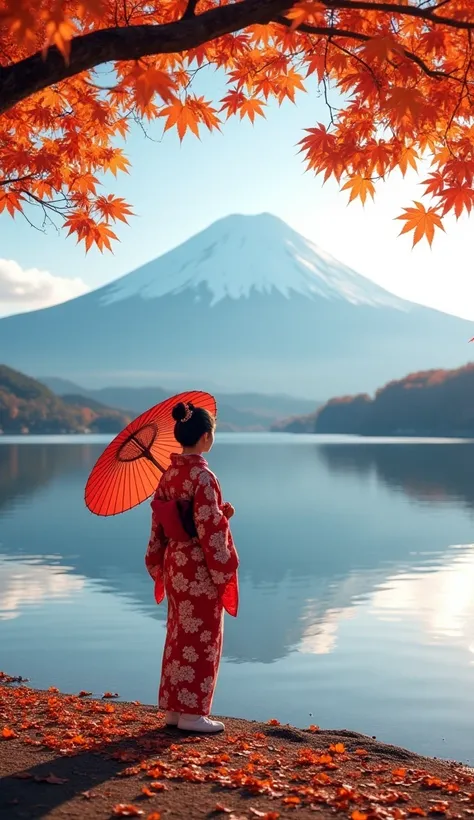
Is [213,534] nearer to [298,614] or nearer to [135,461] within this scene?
[135,461]

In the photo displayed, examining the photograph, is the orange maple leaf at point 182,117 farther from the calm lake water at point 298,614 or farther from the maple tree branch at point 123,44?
the calm lake water at point 298,614

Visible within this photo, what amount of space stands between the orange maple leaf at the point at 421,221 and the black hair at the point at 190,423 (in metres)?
1.10

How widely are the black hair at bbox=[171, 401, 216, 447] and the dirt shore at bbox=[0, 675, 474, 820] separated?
117 cm

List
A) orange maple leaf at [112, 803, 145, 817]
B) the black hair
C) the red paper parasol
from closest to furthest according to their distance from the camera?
orange maple leaf at [112, 803, 145, 817], the black hair, the red paper parasol

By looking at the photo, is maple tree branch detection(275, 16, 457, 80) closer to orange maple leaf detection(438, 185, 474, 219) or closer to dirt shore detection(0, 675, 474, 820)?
orange maple leaf detection(438, 185, 474, 219)

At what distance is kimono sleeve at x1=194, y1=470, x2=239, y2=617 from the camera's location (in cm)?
352

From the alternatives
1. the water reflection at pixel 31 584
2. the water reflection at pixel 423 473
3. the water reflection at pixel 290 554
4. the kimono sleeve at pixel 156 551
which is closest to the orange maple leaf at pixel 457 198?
the kimono sleeve at pixel 156 551

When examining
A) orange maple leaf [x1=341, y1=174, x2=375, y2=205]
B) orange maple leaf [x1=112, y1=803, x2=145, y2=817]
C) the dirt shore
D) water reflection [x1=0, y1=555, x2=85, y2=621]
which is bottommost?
water reflection [x1=0, y1=555, x2=85, y2=621]

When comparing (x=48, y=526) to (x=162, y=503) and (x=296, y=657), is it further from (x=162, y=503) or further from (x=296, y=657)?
(x=162, y=503)

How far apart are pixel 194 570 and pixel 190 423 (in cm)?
58

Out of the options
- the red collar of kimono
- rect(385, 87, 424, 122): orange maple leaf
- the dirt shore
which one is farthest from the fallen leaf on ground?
rect(385, 87, 424, 122): orange maple leaf

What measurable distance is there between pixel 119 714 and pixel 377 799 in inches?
63.1

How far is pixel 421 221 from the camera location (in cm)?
364

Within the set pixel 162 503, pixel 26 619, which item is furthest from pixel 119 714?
pixel 26 619
